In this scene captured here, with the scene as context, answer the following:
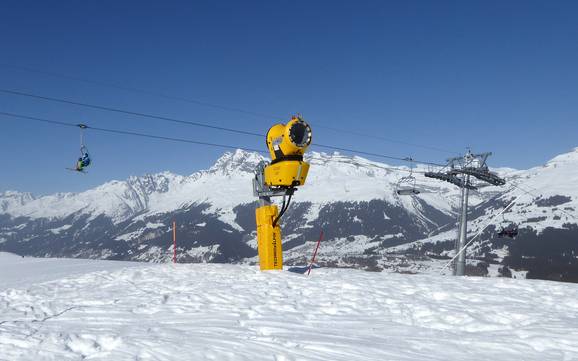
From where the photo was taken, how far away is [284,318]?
37.1 feet

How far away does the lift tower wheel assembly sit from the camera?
18.9m

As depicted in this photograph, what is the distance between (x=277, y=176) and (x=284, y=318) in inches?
354

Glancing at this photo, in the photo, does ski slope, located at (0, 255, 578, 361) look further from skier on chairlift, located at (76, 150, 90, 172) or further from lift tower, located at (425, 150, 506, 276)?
lift tower, located at (425, 150, 506, 276)

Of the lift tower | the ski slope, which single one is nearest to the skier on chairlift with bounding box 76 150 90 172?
the ski slope

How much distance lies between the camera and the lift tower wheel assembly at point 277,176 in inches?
744

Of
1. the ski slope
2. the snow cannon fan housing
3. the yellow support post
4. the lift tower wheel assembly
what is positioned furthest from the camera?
the yellow support post

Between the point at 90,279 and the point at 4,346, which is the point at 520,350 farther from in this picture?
the point at 90,279

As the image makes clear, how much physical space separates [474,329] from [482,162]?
37062 mm

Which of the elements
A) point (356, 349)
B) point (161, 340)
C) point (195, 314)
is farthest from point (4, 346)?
point (356, 349)

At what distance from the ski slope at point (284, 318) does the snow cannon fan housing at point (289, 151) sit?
4.36 meters

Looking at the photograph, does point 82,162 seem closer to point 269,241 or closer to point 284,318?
point 269,241

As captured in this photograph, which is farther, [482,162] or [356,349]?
[482,162]

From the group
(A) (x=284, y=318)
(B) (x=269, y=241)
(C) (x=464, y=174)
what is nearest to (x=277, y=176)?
(B) (x=269, y=241)

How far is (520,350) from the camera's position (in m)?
9.05
